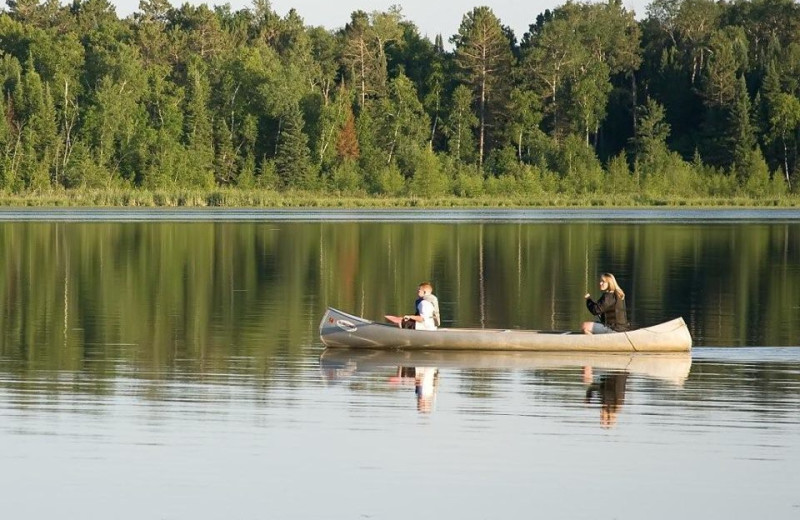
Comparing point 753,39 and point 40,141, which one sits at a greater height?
point 753,39

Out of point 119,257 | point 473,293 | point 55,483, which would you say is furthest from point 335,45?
point 55,483

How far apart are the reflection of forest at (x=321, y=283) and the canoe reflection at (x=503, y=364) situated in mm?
1353

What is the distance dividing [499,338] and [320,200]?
84917 mm

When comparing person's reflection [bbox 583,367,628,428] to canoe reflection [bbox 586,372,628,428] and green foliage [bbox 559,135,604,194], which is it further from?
green foliage [bbox 559,135,604,194]

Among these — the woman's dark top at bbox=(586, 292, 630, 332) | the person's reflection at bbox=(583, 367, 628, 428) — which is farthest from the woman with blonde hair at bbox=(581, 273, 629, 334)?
the person's reflection at bbox=(583, 367, 628, 428)

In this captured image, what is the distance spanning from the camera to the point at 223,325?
2884cm

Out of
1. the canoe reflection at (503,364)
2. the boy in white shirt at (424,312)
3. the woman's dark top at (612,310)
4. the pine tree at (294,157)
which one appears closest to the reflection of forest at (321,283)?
the canoe reflection at (503,364)

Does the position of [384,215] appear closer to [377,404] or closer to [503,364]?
[503,364]

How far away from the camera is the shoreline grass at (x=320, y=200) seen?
335 feet

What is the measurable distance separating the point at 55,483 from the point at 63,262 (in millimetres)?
32345

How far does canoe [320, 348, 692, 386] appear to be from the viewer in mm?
22531

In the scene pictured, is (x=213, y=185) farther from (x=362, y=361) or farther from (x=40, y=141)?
(x=362, y=361)

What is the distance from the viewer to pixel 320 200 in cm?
10856

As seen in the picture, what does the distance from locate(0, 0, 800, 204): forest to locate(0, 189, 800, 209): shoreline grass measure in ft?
1.60
